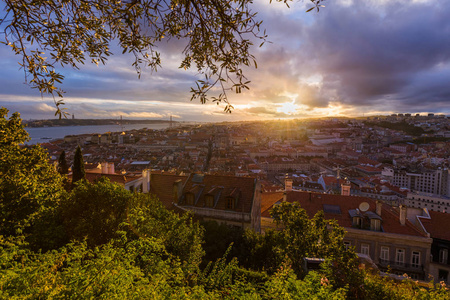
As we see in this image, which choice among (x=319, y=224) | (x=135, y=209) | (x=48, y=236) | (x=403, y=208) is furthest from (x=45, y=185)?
(x=403, y=208)

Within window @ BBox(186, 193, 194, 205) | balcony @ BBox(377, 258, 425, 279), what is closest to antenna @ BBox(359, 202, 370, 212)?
balcony @ BBox(377, 258, 425, 279)

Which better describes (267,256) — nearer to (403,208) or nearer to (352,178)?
(403,208)

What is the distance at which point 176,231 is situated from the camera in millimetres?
6320

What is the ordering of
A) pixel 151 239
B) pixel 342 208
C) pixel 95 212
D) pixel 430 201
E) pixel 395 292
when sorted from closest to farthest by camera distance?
pixel 395 292 < pixel 151 239 < pixel 95 212 < pixel 342 208 < pixel 430 201

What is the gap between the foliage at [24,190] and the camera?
6222 millimetres

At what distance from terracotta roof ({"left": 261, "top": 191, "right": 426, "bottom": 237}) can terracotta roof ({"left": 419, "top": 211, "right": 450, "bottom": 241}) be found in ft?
4.17

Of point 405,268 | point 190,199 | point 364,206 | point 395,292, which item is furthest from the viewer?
point 364,206

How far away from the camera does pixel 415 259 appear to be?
11.4 metres

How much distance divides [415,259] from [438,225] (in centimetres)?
284

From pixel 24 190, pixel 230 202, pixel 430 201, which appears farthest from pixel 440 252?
pixel 430 201

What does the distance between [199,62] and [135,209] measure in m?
4.36

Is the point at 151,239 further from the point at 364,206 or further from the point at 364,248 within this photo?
the point at 364,206

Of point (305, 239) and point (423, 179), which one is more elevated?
point (305, 239)

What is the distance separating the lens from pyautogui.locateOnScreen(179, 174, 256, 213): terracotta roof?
10780 mm
